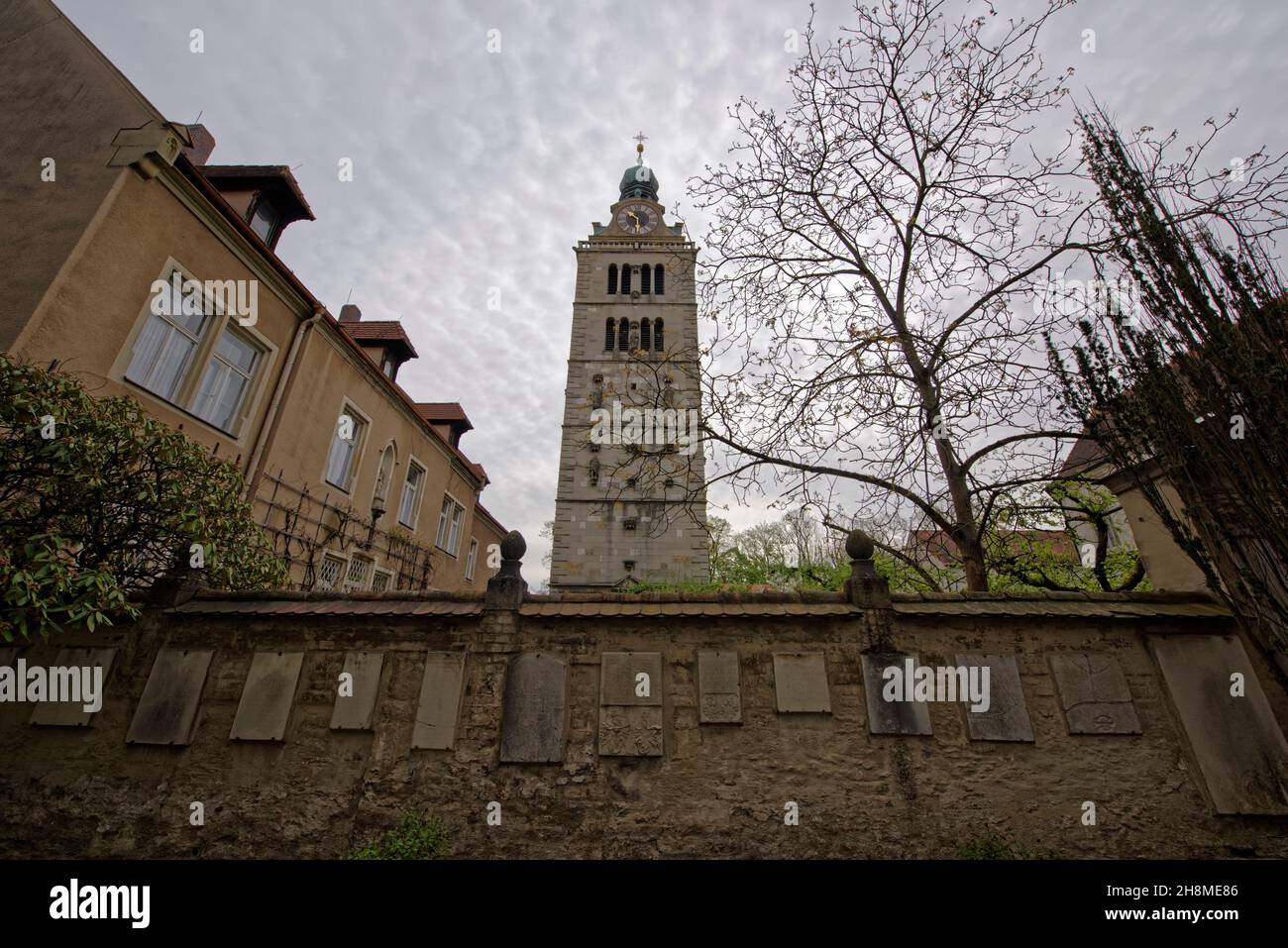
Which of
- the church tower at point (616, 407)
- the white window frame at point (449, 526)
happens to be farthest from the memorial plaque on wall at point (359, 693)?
the church tower at point (616, 407)

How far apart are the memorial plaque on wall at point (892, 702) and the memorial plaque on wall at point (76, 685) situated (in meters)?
7.47

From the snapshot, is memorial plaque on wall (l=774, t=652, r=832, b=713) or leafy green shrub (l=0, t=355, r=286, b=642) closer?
leafy green shrub (l=0, t=355, r=286, b=642)

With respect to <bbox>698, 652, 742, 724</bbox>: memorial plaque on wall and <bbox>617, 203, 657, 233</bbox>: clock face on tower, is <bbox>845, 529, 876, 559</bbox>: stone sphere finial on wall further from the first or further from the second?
<bbox>617, 203, 657, 233</bbox>: clock face on tower

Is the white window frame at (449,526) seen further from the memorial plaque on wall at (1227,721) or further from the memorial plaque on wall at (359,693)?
the memorial plaque on wall at (1227,721)

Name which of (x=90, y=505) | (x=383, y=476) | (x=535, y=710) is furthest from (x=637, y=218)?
(x=535, y=710)

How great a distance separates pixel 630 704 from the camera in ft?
16.3

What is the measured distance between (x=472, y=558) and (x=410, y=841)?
18.4 metres

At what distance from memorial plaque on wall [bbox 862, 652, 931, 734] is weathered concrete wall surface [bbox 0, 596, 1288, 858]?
8cm

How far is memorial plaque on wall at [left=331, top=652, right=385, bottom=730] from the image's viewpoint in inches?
195

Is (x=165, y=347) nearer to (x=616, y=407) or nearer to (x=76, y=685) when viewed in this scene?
A: (x=76, y=685)

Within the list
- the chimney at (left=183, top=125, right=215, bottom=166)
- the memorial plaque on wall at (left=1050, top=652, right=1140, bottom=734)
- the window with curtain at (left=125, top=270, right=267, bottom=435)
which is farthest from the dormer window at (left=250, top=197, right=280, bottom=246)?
the memorial plaque on wall at (left=1050, top=652, right=1140, bottom=734)

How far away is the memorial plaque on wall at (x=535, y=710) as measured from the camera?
481 cm

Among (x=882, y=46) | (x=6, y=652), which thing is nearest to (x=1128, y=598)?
(x=882, y=46)
